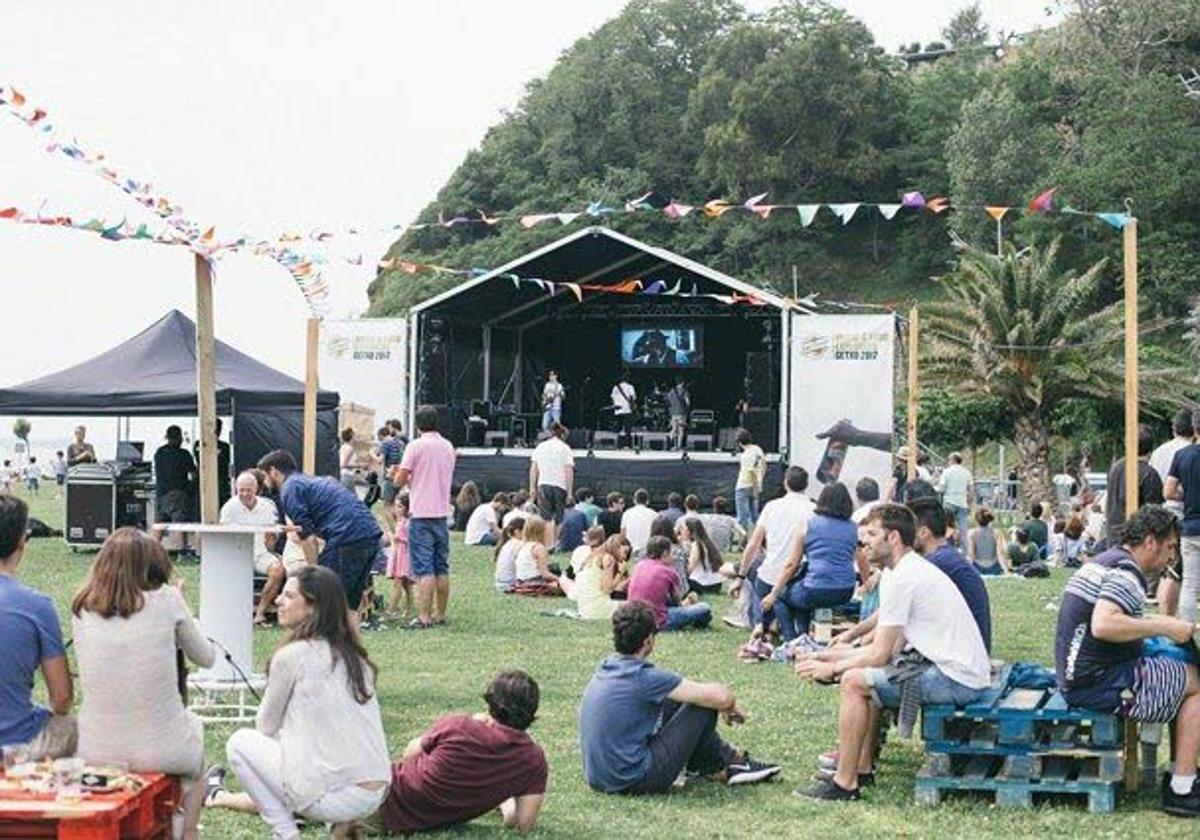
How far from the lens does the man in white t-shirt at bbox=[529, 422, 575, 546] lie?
73.0ft

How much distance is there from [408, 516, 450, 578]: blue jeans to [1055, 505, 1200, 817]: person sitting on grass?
7.03 m

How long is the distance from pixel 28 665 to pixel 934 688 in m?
3.58

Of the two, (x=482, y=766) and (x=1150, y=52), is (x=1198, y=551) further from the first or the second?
(x=1150, y=52)

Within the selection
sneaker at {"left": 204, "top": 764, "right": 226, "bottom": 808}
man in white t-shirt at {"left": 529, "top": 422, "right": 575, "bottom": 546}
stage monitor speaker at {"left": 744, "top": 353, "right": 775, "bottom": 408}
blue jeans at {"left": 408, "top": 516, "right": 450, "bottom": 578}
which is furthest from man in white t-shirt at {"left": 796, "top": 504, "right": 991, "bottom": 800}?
stage monitor speaker at {"left": 744, "top": 353, "right": 775, "bottom": 408}

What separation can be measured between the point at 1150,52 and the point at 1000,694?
2117 inches

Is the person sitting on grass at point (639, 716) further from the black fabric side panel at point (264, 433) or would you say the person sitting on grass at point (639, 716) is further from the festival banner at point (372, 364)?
the festival banner at point (372, 364)

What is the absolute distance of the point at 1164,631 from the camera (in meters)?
7.11

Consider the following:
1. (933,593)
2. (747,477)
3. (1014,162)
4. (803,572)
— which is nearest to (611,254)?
(747,477)

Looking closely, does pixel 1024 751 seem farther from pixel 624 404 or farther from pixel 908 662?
pixel 624 404

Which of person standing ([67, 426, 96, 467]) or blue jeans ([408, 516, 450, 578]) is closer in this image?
blue jeans ([408, 516, 450, 578])

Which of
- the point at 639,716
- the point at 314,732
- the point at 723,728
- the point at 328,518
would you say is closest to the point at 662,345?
the point at 328,518

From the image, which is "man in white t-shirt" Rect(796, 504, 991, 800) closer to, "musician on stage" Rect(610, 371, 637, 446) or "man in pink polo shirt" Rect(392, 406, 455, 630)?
"man in pink polo shirt" Rect(392, 406, 455, 630)

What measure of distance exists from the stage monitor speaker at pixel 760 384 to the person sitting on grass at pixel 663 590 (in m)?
15.1

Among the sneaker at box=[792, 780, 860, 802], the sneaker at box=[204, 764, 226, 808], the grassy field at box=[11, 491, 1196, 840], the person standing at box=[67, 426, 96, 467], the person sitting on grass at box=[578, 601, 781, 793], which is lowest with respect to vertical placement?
the grassy field at box=[11, 491, 1196, 840]
